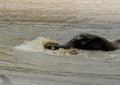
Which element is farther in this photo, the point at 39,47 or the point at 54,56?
the point at 39,47

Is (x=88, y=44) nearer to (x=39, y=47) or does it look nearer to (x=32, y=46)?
(x=39, y=47)

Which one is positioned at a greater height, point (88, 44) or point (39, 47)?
point (88, 44)

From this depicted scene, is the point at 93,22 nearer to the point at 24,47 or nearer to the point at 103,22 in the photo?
the point at 103,22

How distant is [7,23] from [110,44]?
9.54m

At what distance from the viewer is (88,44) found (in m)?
15.6

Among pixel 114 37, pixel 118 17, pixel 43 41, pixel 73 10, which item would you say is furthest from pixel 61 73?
pixel 73 10

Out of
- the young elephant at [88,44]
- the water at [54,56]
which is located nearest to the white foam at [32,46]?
the water at [54,56]

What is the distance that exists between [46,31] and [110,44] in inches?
218

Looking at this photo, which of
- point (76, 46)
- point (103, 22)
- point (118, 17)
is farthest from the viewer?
point (118, 17)

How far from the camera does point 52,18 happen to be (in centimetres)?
2631

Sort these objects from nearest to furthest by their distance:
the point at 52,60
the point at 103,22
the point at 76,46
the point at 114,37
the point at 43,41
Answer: the point at 52,60
the point at 76,46
the point at 43,41
the point at 114,37
the point at 103,22

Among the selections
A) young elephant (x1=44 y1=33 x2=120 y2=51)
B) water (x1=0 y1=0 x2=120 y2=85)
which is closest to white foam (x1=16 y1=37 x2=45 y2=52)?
water (x1=0 y1=0 x2=120 y2=85)

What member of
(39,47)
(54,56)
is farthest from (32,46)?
(54,56)

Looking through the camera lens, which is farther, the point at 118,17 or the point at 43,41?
the point at 118,17
